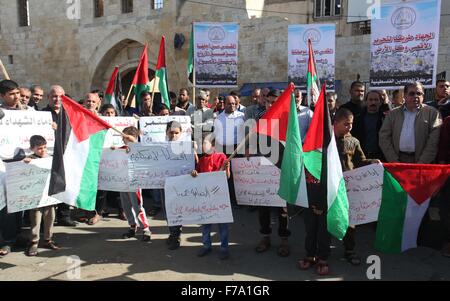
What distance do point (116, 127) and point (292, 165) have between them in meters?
3.12

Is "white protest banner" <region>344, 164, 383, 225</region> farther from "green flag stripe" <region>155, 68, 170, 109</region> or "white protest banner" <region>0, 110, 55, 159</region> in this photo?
"green flag stripe" <region>155, 68, 170, 109</region>

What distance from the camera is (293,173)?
12.5 feet

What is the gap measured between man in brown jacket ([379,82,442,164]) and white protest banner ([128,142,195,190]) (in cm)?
249

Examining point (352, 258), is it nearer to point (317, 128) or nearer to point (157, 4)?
point (317, 128)

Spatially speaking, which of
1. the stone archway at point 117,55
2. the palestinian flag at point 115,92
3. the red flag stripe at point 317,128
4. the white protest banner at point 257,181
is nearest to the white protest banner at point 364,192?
the red flag stripe at point 317,128

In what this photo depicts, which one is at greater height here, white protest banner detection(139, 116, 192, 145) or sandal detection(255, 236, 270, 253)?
white protest banner detection(139, 116, 192, 145)

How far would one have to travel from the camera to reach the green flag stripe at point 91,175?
438 centimetres

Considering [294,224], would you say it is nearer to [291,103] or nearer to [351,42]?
[291,103]

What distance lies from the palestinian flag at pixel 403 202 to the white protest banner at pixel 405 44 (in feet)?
8.05

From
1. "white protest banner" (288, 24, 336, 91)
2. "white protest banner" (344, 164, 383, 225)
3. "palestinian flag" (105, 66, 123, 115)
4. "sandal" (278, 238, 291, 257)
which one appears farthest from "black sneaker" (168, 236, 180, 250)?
"white protest banner" (288, 24, 336, 91)

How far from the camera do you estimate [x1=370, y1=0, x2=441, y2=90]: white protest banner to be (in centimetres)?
571

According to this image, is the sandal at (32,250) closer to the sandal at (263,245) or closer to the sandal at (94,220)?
the sandal at (94,220)

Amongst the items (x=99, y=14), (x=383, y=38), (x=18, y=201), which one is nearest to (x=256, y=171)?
(x=18, y=201)

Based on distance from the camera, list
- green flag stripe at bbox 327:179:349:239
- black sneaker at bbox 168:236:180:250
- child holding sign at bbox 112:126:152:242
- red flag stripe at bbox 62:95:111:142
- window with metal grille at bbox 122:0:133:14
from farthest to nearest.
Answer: window with metal grille at bbox 122:0:133:14, child holding sign at bbox 112:126:152:242, black sneaker at bbox 168:236:180:250, red flag stripe at bbox 62:95:111:142, green flag stripe at bbox 327:179:349:239
